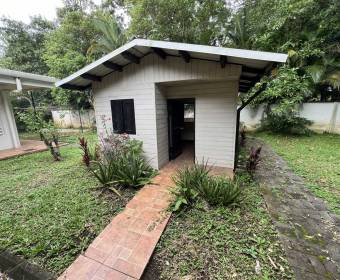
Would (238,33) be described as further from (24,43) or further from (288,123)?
(24,43)

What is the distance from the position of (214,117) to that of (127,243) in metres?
3.73

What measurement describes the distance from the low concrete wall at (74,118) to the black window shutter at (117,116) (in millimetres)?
9457

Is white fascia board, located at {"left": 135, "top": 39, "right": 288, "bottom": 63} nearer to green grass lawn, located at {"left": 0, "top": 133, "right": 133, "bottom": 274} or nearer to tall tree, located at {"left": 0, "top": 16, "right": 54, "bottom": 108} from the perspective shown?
green grass lawn, located at {"left": 0, "top": 133, "right": 133, "bottom": 274}

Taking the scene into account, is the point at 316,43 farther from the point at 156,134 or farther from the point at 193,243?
the point at 193,243

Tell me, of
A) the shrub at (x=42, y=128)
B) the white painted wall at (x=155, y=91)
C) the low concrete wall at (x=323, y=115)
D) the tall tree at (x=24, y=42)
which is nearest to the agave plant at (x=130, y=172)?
the white painted wall at (x=155, y=91)

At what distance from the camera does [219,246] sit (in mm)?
2533

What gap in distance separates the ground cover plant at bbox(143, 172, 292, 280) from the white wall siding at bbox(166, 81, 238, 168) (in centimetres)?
196

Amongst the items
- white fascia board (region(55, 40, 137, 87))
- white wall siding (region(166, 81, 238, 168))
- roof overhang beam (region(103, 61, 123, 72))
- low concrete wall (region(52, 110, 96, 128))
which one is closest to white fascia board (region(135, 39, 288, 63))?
white fascia board (region(55, 40, 137, 87))

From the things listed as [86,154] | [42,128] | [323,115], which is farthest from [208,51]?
[323,115]

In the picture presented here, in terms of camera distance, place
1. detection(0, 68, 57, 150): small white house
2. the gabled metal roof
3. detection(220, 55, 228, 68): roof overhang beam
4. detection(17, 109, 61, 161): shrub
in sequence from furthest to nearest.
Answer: detection(0, 68, 57, 150): small white house < detection(17, 109, 61, 161): shrub < the gabled metal roof < detection(220, 55, 228, 68): roof overhang beam

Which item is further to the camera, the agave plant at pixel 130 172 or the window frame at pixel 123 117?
the window frame at pixel 123 117

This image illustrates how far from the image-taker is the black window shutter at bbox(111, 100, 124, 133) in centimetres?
540

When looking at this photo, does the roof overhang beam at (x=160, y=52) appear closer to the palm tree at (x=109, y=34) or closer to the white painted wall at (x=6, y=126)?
the palm tree at (x=109, y=34)

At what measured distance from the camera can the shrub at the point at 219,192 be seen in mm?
3285
